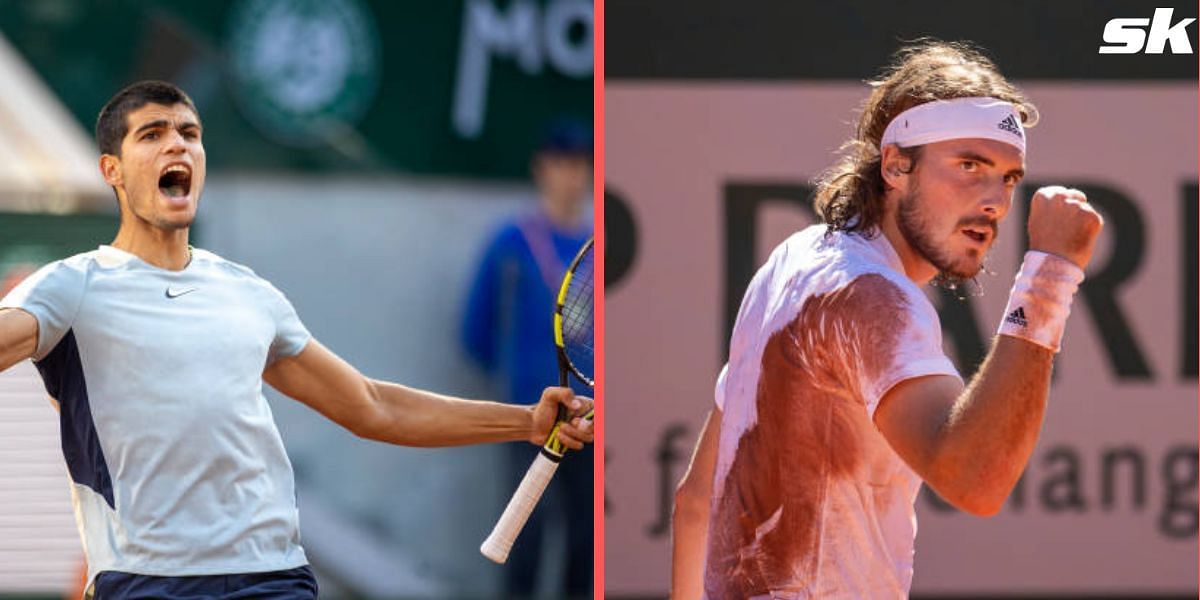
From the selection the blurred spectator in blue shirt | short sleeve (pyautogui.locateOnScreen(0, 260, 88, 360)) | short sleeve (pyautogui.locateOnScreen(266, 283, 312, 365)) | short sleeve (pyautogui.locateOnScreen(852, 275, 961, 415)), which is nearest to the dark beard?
short sleeve (pyautogui.locateOnScreen(852, 275, 961, 415))

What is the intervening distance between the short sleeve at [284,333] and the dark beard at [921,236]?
1.41 meters

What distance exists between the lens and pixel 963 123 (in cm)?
457

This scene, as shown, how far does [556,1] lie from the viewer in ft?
29.1

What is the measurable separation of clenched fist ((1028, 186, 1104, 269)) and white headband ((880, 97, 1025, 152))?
43 cm

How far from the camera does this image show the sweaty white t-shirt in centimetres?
420

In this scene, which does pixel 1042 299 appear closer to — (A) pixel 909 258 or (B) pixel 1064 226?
(B) pixel 1064 226

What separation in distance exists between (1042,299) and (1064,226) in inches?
6.0

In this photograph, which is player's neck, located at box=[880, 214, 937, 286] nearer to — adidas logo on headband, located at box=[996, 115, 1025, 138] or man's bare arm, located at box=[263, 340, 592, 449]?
adidas logo on headband, located at box=[996, 115, 1025, 138]

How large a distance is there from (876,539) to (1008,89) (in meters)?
1.06

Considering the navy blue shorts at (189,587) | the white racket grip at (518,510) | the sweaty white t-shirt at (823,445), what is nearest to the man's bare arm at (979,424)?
the sweaty white t-shirt at (823,445)

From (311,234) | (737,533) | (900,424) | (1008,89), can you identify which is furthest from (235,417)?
(311,234)

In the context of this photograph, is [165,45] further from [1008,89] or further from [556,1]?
[1008,89]

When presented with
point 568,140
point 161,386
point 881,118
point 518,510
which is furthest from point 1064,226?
point 568,140

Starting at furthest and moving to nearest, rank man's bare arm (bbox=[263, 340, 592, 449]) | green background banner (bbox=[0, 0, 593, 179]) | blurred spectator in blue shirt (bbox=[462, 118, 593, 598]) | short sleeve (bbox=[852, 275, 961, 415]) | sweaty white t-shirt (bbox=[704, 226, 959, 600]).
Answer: green background banner (bbox=[0, 0, 593, 179]) < blurred spectator in blue shirt (bbox=[462, 118, 593, 598]) < man's bare arm (bbox=[263, 340, 592, 449]) < sweaty white t-shirt (bbox=[704, 226, 959, 600]) < short sleeve (bbox=[852, 275, 961, 415])
